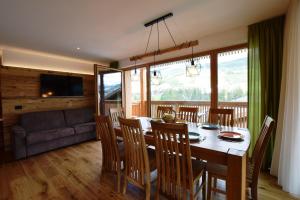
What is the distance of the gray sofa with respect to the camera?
3191 millimetres

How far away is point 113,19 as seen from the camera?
7.88 ft

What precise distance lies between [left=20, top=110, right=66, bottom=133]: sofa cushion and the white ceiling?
168 cm

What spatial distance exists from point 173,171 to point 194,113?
61.6 inches

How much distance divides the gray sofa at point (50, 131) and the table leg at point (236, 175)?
3685 mm

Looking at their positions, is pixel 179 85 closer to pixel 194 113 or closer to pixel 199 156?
pixel 194 113

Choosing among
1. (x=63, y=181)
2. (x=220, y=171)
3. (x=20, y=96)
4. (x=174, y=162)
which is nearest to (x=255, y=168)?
(x=220, y=171)

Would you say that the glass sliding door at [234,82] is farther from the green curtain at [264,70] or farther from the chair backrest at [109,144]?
the chair backrest at [109,144]

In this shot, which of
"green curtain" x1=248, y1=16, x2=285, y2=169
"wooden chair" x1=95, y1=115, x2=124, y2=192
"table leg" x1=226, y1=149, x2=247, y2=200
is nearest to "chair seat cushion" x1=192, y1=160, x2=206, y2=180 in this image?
"table leg" x1=226, y1=149, x2=247, y2=200

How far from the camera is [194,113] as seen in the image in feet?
9.48

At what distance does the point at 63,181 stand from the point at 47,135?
1.57m

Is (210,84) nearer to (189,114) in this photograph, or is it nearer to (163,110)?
(189,114)

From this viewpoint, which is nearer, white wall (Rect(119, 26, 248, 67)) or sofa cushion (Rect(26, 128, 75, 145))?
white wall (Rect(119, 26, 248, 67))

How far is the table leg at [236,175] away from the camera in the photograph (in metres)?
1.27

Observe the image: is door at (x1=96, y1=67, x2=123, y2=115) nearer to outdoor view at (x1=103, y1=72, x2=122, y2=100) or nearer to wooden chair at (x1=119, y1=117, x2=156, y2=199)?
outdoor view at (x1=103, y1=72, x2=122, y2=100)
